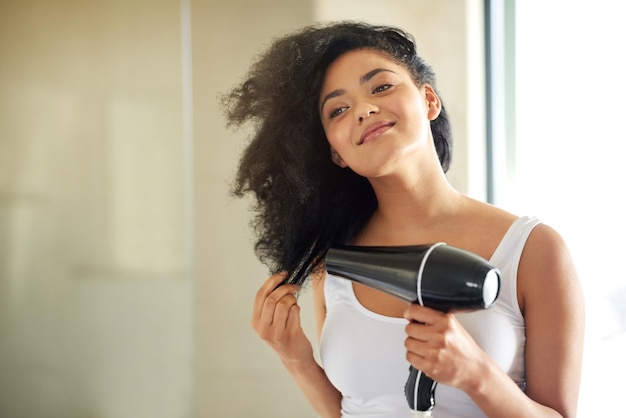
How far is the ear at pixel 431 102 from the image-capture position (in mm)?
1203

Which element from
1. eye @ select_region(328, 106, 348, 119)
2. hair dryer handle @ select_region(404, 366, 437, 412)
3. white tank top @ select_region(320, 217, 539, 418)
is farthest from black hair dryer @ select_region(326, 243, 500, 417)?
eye @ select_region(328, 106, 348, 119)

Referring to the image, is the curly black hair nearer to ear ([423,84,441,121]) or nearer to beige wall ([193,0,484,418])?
ear ([423,84,441,121])

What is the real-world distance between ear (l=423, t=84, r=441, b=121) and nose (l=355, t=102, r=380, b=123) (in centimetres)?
15

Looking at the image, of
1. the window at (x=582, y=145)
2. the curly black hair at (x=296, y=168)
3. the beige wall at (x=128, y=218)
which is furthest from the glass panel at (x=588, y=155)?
the beige wall at (x=128, y=218)

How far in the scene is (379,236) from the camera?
49.1 inches

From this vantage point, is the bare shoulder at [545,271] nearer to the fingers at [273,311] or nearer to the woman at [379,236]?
the woman at [379,236]

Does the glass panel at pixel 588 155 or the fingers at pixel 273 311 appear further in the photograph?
the glass panel at pixel 588 155

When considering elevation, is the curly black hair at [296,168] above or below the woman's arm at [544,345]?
above

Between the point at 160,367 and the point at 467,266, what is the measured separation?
2.09m

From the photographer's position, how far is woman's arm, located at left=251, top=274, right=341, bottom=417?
117 centimetres

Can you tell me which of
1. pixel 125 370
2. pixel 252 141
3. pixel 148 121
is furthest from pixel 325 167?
pixel 125 370

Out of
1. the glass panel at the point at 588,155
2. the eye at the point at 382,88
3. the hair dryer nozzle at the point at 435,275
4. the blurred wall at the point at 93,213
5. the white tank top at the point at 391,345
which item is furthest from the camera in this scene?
the blurred wall at the point at 93,213

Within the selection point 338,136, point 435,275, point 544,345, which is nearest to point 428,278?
point 435,275

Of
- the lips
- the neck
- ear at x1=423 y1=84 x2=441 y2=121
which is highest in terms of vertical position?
ear at x1=423 y1=84 x2=441 y2=121
